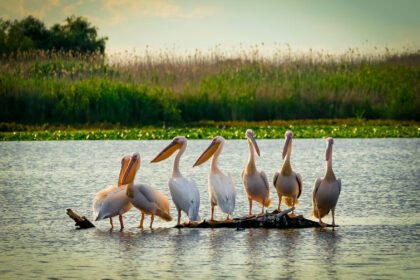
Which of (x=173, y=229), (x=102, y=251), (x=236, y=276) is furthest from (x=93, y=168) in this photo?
(x=236, y=276)

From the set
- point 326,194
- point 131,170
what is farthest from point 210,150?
point 326,194

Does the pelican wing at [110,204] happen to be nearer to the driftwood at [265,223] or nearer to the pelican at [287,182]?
the driftwood at [265,223]

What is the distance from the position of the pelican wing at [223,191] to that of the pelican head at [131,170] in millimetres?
876

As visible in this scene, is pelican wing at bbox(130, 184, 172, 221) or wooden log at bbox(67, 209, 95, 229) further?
wooden log at bbox(67, 209, 95, 229)

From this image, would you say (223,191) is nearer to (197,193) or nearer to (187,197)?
(197,193)

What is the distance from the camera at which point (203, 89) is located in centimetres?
2456

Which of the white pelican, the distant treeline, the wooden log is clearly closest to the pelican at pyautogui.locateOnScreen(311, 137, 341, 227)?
the white pelican

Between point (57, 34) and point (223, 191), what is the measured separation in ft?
100

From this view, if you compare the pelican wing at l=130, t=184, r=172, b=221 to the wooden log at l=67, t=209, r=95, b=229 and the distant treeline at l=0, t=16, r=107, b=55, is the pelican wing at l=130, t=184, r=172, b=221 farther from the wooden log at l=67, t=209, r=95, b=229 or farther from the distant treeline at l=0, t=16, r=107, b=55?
the distant treeline at l=0, t=16, r=107, b=55

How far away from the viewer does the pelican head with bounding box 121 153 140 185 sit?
9117 millimetres

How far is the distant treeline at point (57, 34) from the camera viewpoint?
36.6 m

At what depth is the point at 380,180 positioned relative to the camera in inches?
526

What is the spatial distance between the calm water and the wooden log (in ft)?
0.37

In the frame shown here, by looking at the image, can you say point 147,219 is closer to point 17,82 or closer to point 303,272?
point 303,272
